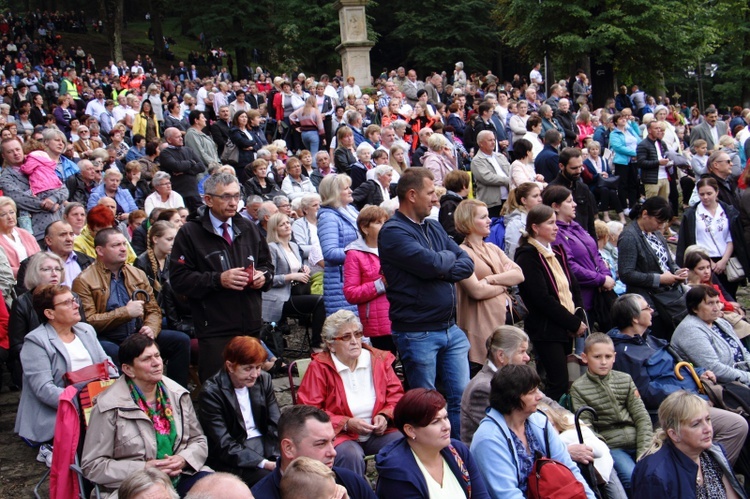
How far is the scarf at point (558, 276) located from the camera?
661 centimetres

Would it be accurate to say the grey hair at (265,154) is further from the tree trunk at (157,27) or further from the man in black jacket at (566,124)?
the tree trunk at (157,27)

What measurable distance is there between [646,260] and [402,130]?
644 cm

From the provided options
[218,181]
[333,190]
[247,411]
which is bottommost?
[247,411]

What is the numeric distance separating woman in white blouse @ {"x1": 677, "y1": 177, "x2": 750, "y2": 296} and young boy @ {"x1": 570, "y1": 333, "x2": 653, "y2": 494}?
3.30 meters

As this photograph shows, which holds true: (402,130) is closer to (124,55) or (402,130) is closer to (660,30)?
(660,30)

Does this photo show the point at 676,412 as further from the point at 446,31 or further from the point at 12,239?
the point at 446,31

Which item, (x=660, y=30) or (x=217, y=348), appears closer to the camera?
(x=217, y=348)

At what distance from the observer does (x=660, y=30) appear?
81.5ft

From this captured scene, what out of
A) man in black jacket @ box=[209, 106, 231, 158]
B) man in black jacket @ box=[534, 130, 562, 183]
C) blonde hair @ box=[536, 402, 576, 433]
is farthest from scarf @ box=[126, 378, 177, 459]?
man in black jacket @ box=[209, 106, 231, 158]

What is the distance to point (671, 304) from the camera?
759 centimetres

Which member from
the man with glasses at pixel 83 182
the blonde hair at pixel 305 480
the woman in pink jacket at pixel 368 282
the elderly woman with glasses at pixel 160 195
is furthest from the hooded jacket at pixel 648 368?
the man with glasses at pixel 83 182

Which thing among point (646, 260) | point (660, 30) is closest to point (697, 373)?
point (646, 260)

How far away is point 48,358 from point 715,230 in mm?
6601

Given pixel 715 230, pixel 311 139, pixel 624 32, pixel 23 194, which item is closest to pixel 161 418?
pixel 23 194
